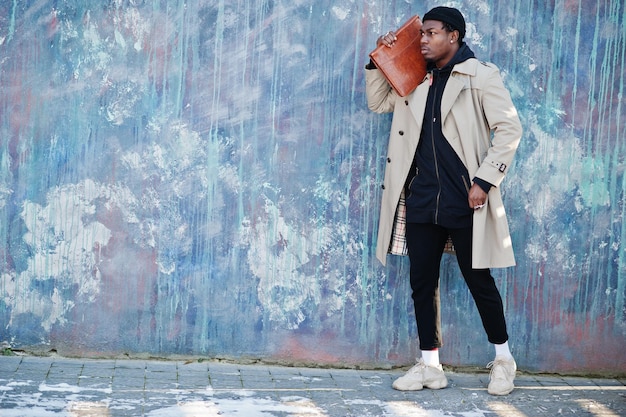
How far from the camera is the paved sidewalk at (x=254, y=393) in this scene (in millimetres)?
4879

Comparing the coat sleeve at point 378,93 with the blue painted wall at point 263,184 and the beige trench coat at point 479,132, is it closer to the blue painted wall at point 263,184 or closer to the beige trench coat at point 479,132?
the beige trench coat at point 479,132

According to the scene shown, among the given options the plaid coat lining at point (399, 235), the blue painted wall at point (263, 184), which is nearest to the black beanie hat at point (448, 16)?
the blue painted wall at point (263, 184)

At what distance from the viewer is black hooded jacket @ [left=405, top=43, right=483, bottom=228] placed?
5285 mm

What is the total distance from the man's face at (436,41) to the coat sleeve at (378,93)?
11.0 inches

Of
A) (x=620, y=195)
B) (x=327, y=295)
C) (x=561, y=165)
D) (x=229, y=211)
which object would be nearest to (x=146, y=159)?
(x=229, y=211)

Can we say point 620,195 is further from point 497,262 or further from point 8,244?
point 8,244

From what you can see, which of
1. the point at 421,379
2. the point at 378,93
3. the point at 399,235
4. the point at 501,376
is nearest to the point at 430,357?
the point at 421,379

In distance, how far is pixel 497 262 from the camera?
17.5ft

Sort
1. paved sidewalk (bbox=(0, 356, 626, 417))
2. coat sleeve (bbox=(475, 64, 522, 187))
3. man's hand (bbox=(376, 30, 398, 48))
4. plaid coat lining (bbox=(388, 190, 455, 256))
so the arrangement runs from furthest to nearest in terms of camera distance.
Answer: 1. plaid coat lining (bbox=(388, 190, 455, 256))
2. man's hand (bbox=(376, 30, 398, 48))
3. coat sleeve (bbox=(475, 64, 522, 187))
4. paved sidewalk (bbox=(0, 356, 626, 417))

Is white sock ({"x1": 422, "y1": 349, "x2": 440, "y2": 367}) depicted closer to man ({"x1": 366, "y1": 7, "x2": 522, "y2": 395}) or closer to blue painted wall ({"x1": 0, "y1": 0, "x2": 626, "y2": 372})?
man ({"x1": 366, "y1": 7, "x2": 522, "y2": 395})

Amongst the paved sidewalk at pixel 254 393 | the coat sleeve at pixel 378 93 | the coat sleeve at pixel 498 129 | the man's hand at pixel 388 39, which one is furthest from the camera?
the coat sleeve at pixel 378 93

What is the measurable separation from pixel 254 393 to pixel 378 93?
175 cm

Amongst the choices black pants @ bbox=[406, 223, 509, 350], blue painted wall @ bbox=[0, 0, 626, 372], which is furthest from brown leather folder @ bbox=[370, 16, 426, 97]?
black pants @ bbox=[406, 223, 509, 350]

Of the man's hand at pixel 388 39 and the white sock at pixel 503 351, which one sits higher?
the man's hand at pixel 388 39
